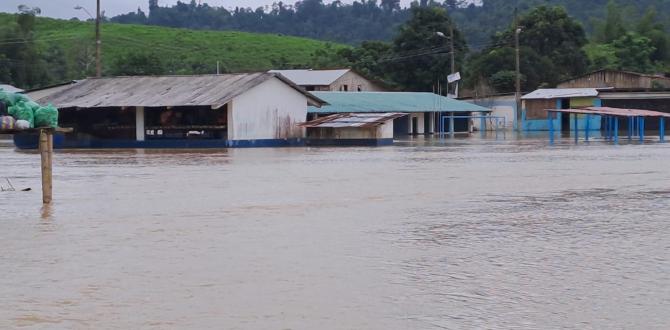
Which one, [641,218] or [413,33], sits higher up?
[413,33]

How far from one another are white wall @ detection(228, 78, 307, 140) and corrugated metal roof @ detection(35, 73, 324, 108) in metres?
0.50

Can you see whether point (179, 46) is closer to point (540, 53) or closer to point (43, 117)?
point (540, 53)

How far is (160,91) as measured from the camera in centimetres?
4897

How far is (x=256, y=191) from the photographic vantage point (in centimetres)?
2050

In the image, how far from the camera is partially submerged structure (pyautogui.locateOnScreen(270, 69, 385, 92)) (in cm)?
6881

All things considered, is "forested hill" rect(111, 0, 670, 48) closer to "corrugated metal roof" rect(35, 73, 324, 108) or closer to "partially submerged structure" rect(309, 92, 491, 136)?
"partially submerged structure" rect(309, 92, 491, 136)

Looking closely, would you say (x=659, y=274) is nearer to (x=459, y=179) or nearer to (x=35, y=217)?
(x=35, y=217)

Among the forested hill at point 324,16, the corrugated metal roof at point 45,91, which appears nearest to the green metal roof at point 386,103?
the corrugated metal roof at point 45,91

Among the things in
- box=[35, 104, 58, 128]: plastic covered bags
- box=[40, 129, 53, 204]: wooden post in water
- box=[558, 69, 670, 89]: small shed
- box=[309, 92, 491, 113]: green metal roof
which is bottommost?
box=[40, 129, 53, 204]: wooden post in water

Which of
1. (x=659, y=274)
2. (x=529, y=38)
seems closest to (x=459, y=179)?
(x=659, y=274)

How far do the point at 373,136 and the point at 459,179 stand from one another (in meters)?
23.8

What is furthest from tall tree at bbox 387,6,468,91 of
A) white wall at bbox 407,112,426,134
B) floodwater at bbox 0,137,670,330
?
floodwater at bbox 0,137,670,330

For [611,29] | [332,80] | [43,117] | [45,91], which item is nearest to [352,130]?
[45,91]

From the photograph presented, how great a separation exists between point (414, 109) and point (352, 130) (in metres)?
15.2
